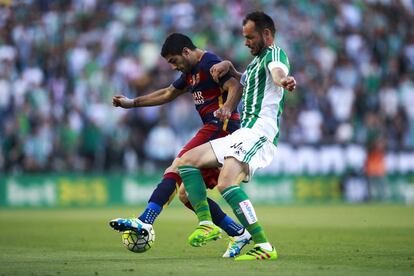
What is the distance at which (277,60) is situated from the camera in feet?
29.2

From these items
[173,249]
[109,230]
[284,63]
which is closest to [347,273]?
[284,63]

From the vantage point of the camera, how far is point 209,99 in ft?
33.2

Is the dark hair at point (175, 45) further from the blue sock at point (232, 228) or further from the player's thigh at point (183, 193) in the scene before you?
the blue sock at point (232, 228)

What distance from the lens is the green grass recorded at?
823 cm

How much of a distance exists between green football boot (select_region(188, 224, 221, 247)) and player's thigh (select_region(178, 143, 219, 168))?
A: 661mm

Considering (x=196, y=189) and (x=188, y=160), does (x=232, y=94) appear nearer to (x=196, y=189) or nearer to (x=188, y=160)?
(x=188, y=160)

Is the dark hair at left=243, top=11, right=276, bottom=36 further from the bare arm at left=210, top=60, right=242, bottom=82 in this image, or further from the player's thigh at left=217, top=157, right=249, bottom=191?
the player's thigh at left=217, top=157, right=249, bottom=191

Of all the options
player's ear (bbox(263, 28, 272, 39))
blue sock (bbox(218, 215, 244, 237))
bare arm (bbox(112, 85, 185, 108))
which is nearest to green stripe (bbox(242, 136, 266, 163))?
player's ear (bbox(263, 28, 272, 39))

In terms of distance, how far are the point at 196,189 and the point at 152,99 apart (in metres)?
1.62

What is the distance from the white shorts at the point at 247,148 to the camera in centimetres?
904

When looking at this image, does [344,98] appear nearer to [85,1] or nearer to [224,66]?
[85,1]

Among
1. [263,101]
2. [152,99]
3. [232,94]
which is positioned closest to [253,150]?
[263,101]

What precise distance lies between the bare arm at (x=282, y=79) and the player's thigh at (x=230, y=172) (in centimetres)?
95

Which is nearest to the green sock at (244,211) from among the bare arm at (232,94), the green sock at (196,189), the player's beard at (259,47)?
the green sock at (196,189)
